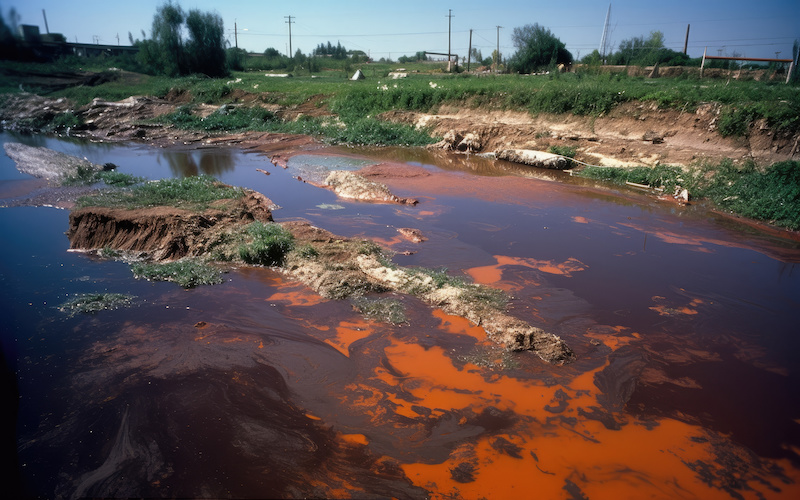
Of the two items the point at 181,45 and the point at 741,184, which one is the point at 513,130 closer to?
the point at 741,184

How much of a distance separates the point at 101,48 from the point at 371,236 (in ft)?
112

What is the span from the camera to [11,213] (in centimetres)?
969

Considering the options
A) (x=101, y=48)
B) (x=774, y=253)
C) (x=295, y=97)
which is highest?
(x=101, y=48)

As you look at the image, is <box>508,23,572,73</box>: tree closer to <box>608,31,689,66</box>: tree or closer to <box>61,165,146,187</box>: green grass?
<box>608,31,689,66</box>: tree

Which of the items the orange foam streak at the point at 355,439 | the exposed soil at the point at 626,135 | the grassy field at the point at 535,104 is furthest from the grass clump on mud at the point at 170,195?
the exposed soil at the point at 626,135

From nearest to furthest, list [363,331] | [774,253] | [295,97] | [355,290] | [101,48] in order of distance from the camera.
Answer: [363,331] → [355,290] → [774,253] → [295,97] → [101,48]

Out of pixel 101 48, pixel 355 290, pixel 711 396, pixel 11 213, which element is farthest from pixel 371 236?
pixel 101 48

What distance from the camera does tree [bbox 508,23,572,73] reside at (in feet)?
108

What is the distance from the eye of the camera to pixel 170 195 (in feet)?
31.9

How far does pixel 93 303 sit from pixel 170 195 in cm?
437

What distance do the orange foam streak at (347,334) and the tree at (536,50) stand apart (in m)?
32.3

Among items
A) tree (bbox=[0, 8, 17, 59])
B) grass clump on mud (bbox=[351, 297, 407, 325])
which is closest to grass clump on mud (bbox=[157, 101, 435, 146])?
grass clump on mud (bbox=[351, 297, 407, 325])

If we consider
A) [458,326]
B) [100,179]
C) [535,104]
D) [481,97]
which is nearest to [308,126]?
[481,97]

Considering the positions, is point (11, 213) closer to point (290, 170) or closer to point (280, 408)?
point (290, 170)
